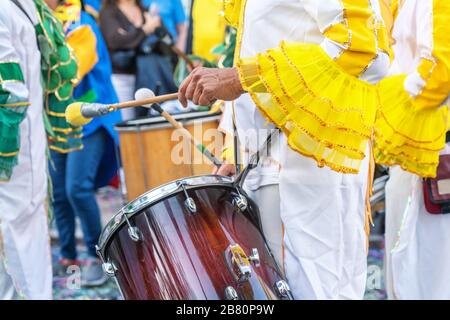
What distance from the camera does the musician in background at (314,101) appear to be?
223 cm

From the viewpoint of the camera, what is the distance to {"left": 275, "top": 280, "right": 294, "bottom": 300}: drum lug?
7.65 ft

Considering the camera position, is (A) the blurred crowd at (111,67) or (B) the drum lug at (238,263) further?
(A) the blurred crowd at (111,67)

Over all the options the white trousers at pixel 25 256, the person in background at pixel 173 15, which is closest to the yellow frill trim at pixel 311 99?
the white trousers at pixel 25 256

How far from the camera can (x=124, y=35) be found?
20.7 ft

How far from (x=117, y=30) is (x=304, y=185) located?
4.23 metres

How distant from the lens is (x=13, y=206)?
3.73 meters

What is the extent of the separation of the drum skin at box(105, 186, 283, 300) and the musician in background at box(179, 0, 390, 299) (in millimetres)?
165

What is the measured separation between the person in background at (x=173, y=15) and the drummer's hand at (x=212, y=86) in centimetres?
426

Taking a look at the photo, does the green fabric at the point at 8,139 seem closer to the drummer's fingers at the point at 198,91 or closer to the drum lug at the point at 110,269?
the drum lug at the point at 110,269

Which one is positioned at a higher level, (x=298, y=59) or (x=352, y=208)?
(x=298, y=59)

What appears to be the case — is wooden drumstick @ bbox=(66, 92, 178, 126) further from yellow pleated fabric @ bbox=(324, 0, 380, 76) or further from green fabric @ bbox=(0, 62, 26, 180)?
green fabric @ bbox=(0, 62, 26, 180)

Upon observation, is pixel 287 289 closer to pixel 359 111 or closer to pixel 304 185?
pixel 304 185
